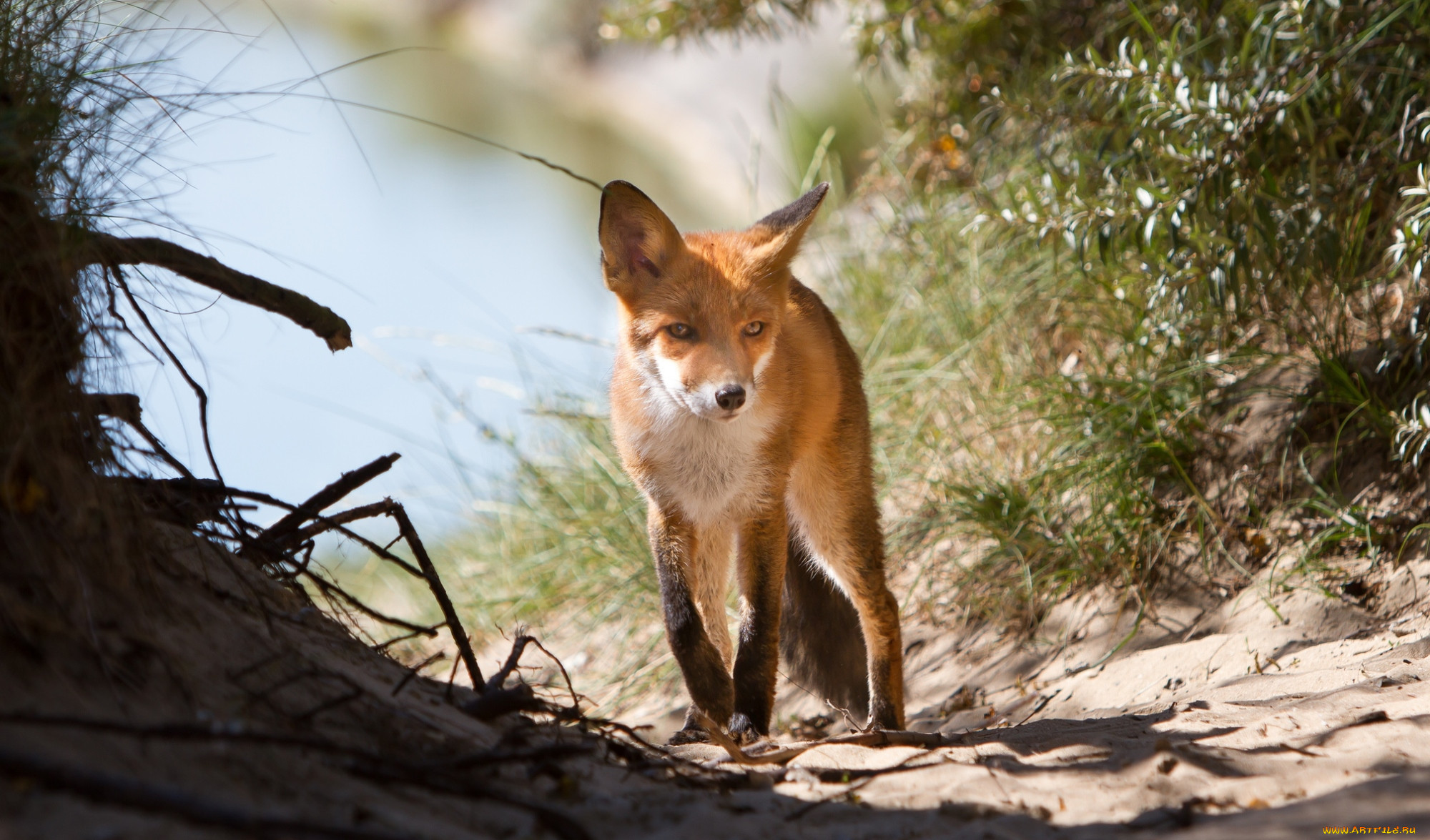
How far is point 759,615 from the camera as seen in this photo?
3.46 meters

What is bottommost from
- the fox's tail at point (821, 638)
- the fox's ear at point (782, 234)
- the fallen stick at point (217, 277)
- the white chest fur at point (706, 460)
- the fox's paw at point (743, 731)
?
the fox's paw at point (743, 731)

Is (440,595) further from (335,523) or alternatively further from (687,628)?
(687,628)

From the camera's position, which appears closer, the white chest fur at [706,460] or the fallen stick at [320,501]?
the fallen stick at [320,501]

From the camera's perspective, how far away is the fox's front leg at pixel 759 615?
339 centimetres

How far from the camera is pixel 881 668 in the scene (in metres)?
3.84

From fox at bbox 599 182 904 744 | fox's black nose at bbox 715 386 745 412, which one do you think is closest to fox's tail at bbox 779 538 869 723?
fox at bbox 599 182 904 744

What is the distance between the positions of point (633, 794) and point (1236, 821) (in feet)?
3.96

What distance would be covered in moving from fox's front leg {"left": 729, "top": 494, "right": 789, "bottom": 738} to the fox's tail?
528 millimetres

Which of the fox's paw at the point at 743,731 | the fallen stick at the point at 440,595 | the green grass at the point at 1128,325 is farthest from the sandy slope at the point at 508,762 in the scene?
the green grass at the point at 1128,325

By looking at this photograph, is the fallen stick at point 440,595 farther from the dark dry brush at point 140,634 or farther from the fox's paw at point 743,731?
the fox's paw at point 743,731

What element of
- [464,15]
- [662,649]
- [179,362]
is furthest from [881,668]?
[464,15]

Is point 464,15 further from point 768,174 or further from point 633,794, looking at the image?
point 633,794

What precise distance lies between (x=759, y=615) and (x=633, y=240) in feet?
4.68

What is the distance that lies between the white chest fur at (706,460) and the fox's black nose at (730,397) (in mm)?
302
